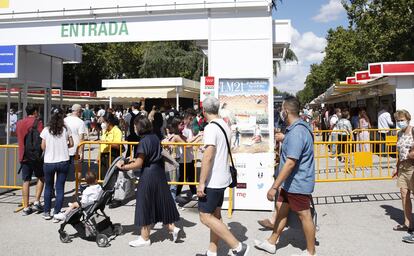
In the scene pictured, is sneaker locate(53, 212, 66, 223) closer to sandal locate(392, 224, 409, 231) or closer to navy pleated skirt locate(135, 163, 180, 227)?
navy pleated skirt locate(135, 163, 180, 227)

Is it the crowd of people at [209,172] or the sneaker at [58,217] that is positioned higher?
the crowd of people at [209,172]

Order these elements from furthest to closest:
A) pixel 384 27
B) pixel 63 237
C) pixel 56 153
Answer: pixel 384 27
pixel 56 153
pixel 63 237

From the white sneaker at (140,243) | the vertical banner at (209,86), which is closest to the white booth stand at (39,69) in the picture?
the vertical banner at (209,86)

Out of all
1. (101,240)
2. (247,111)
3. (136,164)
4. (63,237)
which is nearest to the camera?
(136,164)

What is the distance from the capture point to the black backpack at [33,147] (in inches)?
264

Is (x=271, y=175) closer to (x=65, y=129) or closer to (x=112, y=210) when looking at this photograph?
(x=112, y=210)

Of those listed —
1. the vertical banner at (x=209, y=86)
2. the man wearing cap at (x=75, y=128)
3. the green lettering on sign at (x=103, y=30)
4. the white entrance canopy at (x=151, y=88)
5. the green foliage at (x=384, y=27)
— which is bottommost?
the man wearing cap at (x=75, y=128)

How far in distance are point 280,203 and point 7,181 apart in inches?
232

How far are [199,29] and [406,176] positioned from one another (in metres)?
4.21

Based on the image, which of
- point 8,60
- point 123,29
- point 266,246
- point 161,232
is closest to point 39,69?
point 8,60

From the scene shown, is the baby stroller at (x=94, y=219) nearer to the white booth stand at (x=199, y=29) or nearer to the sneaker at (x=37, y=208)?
the sneaker at (x=37, y=208)

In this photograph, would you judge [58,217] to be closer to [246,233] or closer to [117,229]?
[117,229]

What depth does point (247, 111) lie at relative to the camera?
268 inches

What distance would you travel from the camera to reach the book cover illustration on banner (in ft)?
22.1
